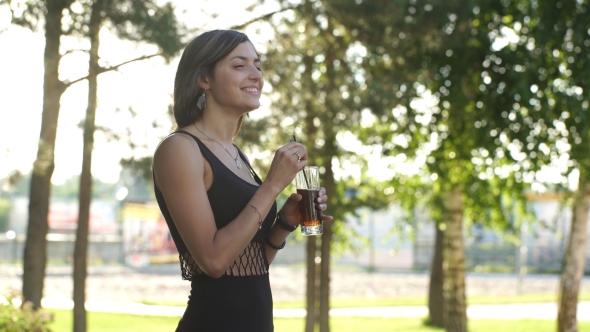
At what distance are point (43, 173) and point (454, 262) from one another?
8115 mm

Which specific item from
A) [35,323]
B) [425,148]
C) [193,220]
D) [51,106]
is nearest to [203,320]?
[193,220]

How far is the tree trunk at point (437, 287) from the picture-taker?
1922 centimetres

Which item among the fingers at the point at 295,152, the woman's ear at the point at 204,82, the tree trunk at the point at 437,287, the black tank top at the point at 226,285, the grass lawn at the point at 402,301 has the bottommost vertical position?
the grass lawn at the point at 402,301

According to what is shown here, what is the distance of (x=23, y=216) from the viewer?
62.4 meters

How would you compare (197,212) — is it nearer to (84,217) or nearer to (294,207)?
(294,207)

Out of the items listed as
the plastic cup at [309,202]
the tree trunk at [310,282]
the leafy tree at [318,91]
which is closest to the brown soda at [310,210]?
the plastic cup at [309,202]

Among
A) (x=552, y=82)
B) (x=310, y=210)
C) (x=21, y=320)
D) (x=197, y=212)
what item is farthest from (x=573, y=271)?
(x=197, y=212)

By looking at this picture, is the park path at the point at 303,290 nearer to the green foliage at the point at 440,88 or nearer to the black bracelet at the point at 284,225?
the green foliage at the point at 440,88

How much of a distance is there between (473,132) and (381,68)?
188 centimetres

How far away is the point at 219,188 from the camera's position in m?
2.13

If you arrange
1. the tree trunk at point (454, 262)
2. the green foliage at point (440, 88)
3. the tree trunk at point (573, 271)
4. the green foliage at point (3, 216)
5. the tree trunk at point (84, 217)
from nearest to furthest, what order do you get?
the tree trunk at point (84, 217)
the green foliage at point (440, 88)
the tree trunk at point (573, 271)
the tree trunk at point (454, 262)
the green foliage at point (3, 216)

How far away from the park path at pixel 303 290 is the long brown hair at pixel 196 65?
17493 mm

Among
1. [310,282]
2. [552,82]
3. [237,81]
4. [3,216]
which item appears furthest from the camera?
[3,216]

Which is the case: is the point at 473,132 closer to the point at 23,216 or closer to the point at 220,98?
the point at 220,98
